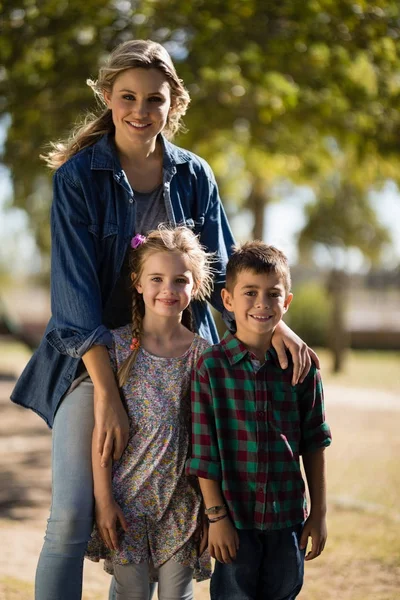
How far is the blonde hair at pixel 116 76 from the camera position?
2707mm

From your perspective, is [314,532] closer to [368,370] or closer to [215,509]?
[215,509]

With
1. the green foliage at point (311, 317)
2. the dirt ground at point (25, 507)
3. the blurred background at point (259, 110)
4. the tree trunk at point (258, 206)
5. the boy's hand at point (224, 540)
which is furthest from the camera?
the green foliage at point (311, 317)

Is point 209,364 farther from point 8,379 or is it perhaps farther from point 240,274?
point 8,379

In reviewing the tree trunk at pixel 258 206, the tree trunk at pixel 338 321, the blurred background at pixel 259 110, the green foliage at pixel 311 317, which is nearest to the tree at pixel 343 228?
the tree trunk at pixel 338 321

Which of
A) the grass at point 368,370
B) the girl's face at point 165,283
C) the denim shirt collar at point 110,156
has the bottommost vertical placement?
the grass at point 368,370

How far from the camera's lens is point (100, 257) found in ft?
9.05

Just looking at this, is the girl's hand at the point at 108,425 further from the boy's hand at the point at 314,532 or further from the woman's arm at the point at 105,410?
the boy's hand at the point at 314,532

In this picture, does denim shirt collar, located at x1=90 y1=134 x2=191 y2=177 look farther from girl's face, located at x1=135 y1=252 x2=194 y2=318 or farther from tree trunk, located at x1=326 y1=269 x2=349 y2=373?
tree trunk, located at x1=326 y1=269 x2=349 y2=373

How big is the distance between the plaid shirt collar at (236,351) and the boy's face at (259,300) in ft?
0.21

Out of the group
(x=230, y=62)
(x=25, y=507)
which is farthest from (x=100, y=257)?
(x=230, y=62)

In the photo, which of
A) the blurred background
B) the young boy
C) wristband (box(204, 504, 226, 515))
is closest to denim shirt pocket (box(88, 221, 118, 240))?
the young boy

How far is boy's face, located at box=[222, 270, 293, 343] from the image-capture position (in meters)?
2.64

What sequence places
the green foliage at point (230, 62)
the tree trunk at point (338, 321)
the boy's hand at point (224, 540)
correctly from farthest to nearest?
1. the tree trunk at point (338, 321)
2. the green foliage at point (230, 62)
3. the boy's hand at point (224, 540)

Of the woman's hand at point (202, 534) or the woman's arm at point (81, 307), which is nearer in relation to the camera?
the woman's arm at point (81, 307)
